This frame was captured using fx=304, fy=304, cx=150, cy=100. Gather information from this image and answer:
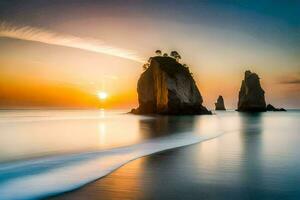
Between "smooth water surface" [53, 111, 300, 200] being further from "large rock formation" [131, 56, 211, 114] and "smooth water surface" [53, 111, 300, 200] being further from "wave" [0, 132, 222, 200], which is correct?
"large rock formation" [131, 56, 211, 114]

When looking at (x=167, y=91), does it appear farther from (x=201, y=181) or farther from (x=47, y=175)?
(x=201, y=181)

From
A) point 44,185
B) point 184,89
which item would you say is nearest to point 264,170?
point 44,185

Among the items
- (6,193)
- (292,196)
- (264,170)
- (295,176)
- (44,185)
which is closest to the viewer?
(292,196)

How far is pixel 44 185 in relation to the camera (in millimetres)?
10250

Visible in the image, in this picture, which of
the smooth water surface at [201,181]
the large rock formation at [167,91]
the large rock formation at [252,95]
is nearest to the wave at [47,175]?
the smooth water surface at [201,181]

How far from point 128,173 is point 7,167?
22.5 feet

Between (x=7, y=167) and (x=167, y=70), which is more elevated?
(x=167, y=70)

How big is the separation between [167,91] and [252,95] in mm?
83135

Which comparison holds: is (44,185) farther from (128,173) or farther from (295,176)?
(295,176)

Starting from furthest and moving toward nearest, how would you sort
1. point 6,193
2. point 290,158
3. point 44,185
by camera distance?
point 290,158
point 44,185
point 6,193

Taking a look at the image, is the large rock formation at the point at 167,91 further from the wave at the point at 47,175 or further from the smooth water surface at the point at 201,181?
the smooth water surface at the point at 201,181

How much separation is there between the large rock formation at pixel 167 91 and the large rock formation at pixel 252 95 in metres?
62.3

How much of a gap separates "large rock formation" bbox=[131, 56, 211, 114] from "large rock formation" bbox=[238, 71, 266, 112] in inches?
2452

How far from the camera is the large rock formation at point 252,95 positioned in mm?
166125
